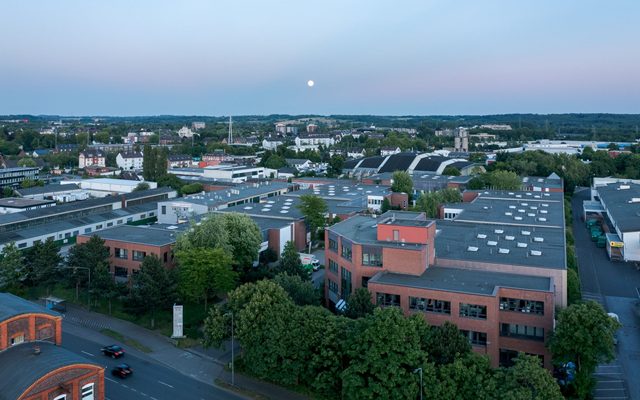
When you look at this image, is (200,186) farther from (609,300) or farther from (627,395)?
(627,395)

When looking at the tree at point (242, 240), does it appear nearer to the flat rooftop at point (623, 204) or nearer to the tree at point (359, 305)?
the tree at point (359, 305)

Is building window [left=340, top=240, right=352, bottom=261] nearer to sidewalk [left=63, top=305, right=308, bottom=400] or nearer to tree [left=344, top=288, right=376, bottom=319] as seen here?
tree [left=344, top=288, right=376, bottom=319]

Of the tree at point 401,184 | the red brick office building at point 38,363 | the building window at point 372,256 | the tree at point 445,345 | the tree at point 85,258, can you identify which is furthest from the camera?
the tree at point 401,184

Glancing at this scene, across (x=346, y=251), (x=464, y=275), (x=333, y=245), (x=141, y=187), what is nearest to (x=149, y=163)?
(x=141, y=187)

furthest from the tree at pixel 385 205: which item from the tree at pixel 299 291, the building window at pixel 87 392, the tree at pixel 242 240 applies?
the building window at pixel 87 392

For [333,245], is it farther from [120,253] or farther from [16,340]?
[16,340]

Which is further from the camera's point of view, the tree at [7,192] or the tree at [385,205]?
the tree at [7,192]

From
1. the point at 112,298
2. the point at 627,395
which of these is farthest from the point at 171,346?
the point at 627,395

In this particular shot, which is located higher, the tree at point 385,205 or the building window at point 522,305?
the tree at point 385,205
